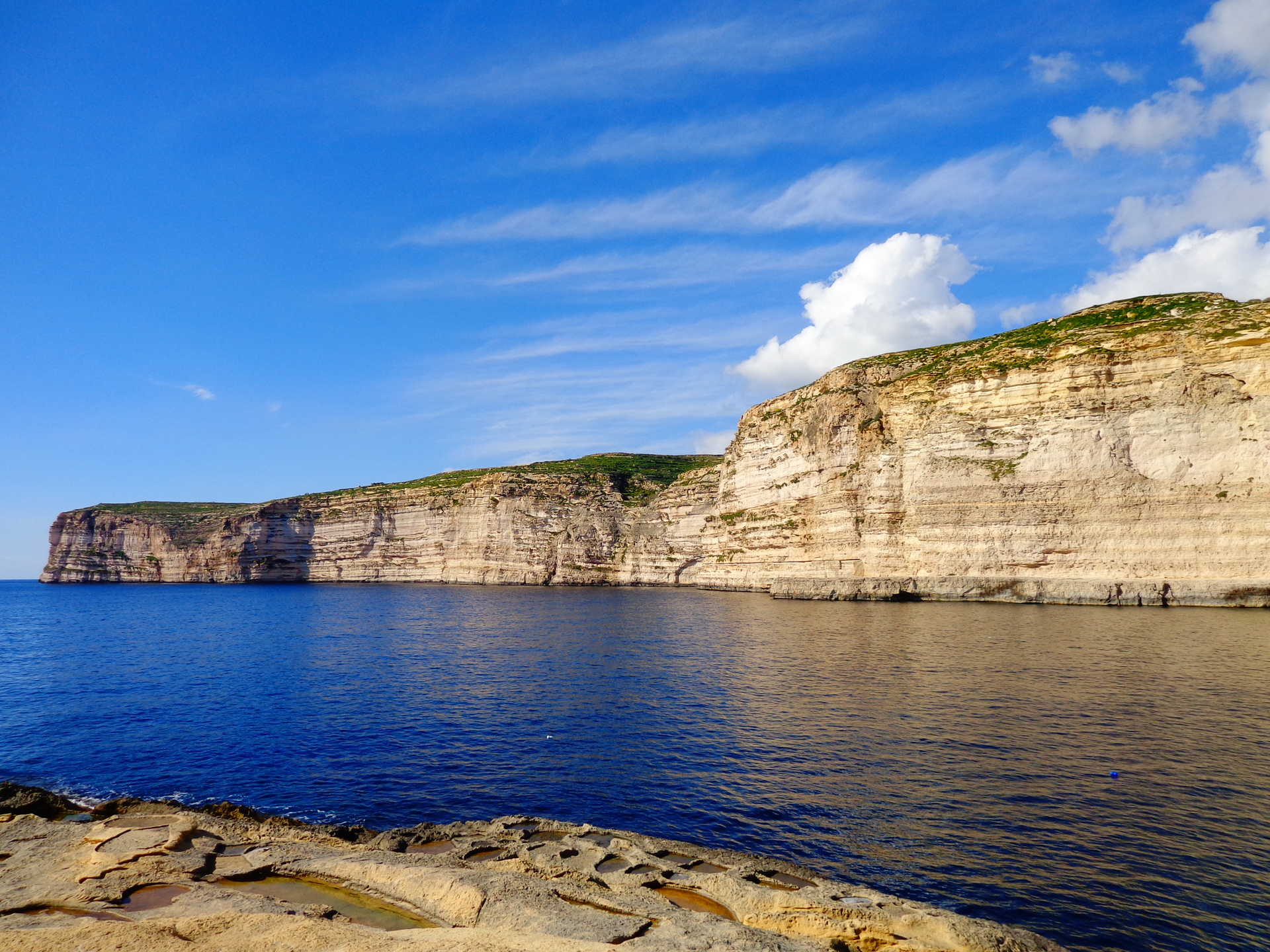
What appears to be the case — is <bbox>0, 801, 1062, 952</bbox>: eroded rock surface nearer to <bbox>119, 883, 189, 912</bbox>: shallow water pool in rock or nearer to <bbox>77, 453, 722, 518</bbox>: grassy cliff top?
<bbox>119, 883, 189, 912</bbox>: shallow water pool in rock

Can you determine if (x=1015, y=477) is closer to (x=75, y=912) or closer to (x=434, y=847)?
(x=434, y=847)

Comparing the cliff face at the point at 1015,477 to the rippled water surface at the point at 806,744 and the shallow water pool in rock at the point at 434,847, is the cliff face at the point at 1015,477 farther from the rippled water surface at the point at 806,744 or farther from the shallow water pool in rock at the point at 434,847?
the shallow water pool in rock at the point at 434,847

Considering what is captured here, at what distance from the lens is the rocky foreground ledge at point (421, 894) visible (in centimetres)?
914

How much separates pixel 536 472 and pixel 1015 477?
82.3 meters

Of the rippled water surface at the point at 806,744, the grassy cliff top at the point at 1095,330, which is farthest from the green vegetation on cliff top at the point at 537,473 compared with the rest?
the rippled water surface at the point at 806,744

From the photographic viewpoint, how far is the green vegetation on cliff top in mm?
121500

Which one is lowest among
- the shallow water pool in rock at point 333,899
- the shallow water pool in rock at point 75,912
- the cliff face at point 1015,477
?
the shallow water pool in rock at point 333,899

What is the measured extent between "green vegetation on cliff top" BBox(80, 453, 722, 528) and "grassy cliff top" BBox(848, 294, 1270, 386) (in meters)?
44.1

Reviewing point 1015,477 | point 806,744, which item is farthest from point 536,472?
point 806,744

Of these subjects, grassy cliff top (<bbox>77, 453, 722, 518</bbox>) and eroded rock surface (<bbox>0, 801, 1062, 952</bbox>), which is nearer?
eroded rock surface (<bbox>0, 801, 1062, 952</bbox>)

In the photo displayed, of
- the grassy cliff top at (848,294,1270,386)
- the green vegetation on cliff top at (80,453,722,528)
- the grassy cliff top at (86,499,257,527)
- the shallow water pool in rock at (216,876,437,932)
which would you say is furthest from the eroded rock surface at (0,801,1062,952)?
the grassy cliff top at (86,499,257,527)

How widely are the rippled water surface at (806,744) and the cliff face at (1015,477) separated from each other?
9.39m

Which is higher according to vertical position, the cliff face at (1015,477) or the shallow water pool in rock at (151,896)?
the cliff face at (1015,477)

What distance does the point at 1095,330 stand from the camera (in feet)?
190
